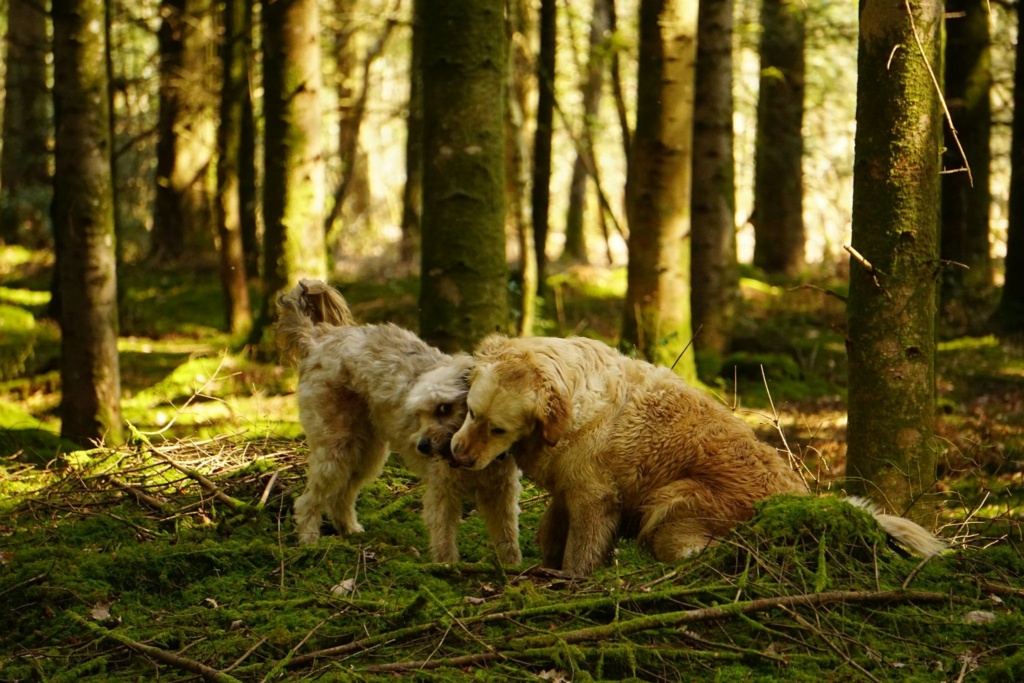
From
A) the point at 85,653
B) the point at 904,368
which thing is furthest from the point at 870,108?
the point at 85,653

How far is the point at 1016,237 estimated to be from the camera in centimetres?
1583

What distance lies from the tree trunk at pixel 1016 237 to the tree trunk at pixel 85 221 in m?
12.9

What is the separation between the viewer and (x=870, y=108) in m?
6.33

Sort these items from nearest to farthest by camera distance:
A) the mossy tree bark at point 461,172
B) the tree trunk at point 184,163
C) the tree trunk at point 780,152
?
the mossy tree bark at point 461,172, the tree trunk at point 184,163, the tree trunk at point 780,152

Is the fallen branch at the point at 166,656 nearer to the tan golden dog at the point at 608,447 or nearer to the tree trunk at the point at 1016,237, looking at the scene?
A: the tan golden dog at the point at 608,447

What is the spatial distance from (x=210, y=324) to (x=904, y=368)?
15.1 meters

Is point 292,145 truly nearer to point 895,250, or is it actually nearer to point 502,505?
point 502,505

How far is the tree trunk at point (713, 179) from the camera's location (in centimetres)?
1466

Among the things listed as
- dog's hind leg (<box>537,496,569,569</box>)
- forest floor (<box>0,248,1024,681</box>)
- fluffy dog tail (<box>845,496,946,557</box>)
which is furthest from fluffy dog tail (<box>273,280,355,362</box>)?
fluffy dog tail (<box>845,496,946,557</box>)

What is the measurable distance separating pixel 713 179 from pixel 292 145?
19.4 feet

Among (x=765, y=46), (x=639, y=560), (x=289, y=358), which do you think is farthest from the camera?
(x=765, y=46)

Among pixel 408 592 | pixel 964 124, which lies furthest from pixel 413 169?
pixel 408 592

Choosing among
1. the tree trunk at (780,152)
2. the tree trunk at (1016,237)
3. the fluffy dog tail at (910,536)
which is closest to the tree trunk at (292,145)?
the fluffy dog tail at (910,536)

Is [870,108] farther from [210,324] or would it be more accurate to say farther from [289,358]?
[210,324]
